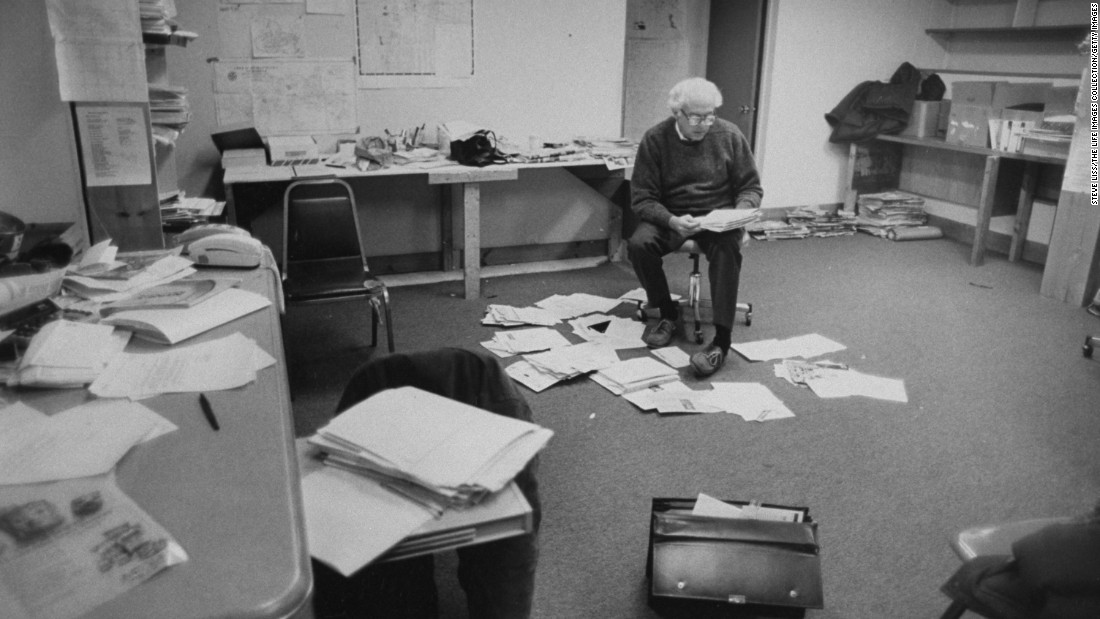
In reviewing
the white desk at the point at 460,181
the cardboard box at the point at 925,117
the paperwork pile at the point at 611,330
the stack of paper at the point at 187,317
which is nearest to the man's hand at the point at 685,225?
the paperwork pile at the point at 611,330

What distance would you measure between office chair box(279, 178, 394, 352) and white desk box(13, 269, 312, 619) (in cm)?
191

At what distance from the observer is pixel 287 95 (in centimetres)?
429

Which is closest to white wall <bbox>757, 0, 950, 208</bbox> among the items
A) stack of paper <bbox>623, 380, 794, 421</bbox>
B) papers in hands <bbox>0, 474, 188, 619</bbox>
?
stack of paper <bbox>623, 380, 794, 421</bbox>

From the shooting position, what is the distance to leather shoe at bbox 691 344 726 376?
338cm

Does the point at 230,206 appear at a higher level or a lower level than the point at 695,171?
lower

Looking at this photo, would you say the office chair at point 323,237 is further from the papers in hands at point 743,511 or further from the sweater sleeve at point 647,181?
the papers in hands at point 743,511

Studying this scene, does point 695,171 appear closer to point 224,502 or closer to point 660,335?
point 660,335

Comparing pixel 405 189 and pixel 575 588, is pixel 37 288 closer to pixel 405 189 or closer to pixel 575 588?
pixel 575 588

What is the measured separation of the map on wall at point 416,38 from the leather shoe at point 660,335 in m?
1.88

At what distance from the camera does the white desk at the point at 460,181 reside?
3.87 meters

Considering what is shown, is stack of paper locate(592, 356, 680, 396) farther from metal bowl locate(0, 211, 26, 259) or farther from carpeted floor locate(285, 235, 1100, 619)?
metal bowl locate(0, 211, 26, 259)

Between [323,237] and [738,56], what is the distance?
12.5 ft

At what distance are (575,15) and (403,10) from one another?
1.01 m

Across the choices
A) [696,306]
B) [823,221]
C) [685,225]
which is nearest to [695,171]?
[685,225]
